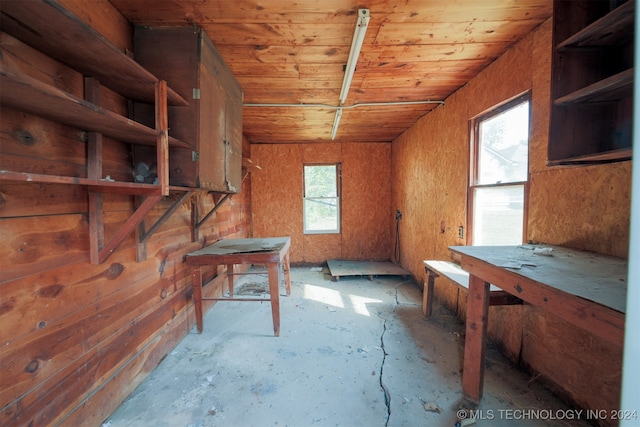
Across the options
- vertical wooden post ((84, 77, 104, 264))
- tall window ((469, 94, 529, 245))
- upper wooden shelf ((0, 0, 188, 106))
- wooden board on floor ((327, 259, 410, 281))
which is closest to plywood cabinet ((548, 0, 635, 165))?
tall window ((469, 94, 529, 245))

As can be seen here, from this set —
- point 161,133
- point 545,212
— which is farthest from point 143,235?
point 545,212

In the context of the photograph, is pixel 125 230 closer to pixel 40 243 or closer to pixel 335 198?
pixel 40 243

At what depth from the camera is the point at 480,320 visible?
4.38 feet

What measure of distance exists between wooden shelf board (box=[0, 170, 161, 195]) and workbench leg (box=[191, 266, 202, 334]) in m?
1.04

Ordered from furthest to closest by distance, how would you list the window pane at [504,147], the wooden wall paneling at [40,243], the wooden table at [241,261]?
1. the wooden table at [241,261]
2. the window pane at [504,147]
3. the wooden wall paneling at [40,243]

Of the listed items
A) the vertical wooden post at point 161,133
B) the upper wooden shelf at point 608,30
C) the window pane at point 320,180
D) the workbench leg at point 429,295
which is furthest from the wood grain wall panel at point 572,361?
the window pane at point 320,180

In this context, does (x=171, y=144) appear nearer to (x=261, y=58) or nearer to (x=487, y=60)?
(x=261, y=58)

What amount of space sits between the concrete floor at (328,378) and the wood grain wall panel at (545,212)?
0.59 ft

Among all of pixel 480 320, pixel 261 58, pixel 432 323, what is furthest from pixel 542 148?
pixel 261 58

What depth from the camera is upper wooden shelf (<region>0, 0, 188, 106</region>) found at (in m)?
0.81

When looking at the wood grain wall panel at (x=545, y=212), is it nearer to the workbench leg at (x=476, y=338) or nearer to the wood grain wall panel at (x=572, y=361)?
the wood grain wall panel at (x=572, y=361)

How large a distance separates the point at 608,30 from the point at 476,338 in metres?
1.57

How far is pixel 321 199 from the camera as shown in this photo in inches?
176

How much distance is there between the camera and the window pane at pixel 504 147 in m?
1.76
